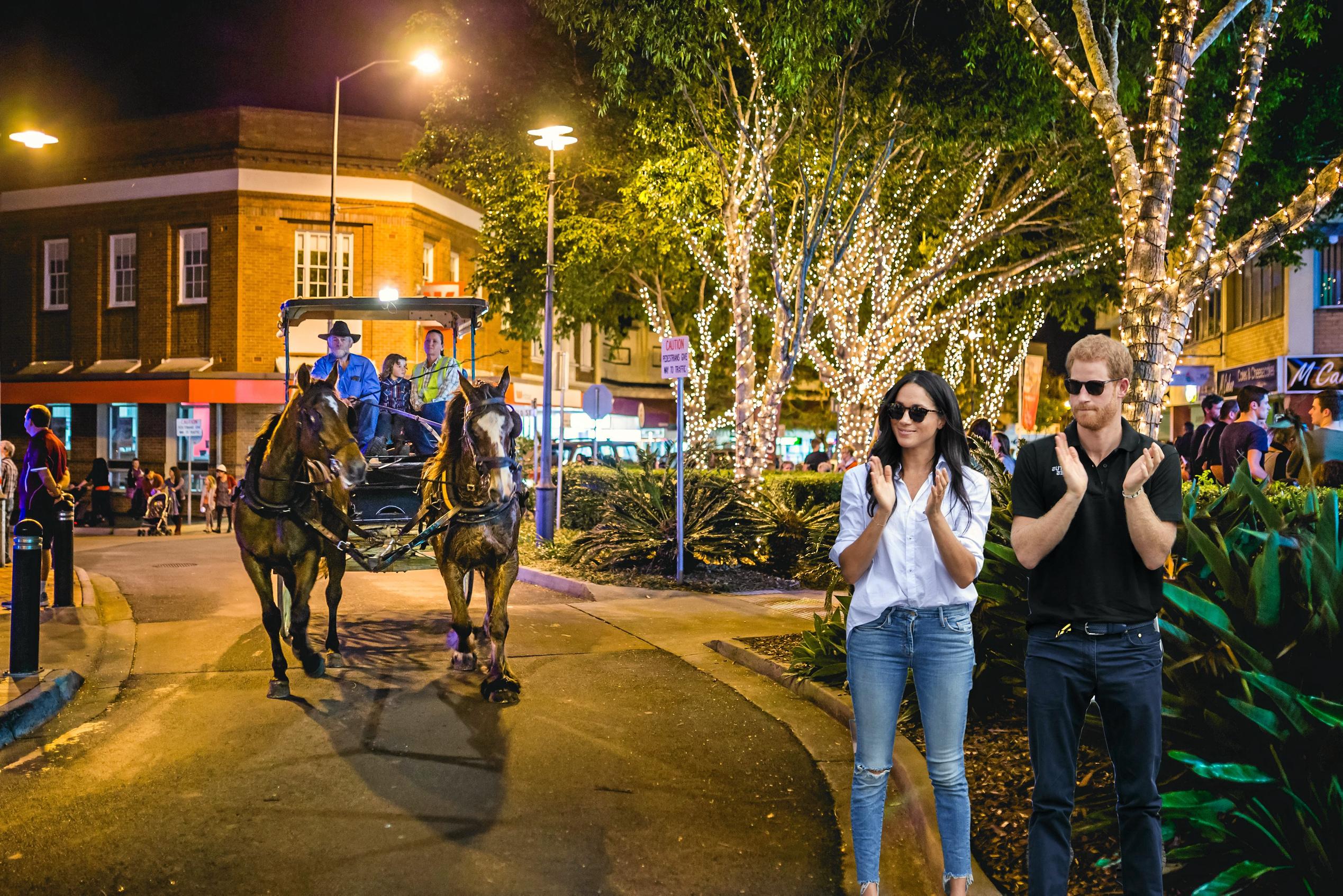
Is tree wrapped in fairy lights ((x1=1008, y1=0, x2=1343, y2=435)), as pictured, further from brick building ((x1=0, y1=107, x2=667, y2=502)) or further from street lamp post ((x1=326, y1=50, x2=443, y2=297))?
brick building ((x1=0, y1=107, x2=667, y2=502))

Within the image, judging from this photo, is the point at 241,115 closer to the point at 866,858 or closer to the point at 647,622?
the point at 647,622

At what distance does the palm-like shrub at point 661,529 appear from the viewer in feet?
46.0

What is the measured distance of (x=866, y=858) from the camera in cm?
409

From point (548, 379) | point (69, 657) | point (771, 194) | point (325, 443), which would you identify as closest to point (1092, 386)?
point (325, 443)

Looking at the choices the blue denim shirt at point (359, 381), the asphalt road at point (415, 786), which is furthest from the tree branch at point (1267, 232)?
the blue denim shirt at point (359, 381)

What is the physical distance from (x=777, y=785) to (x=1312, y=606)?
2710 mm

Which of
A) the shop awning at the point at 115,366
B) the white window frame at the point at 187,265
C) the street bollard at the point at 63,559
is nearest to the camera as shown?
the street bollard at the point at 63,559

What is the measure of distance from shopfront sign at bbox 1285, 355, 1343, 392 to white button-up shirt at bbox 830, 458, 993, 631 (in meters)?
27.2

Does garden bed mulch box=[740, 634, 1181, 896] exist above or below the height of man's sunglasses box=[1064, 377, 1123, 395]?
below

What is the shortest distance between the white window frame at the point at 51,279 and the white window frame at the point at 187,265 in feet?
13.3

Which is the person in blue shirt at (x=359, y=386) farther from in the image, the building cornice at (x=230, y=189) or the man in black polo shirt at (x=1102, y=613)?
the building cornice at (x=230, y=189)

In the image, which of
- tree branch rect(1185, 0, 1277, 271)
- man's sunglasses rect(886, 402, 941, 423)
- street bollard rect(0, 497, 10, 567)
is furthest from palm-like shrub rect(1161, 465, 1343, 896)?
street bollard rect(0, 497, 10, 567)

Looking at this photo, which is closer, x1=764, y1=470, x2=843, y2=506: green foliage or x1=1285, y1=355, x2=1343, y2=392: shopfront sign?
x1=764, y1=470, x2=843, y2=506: green foliage

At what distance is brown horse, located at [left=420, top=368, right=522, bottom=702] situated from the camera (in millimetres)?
7379
